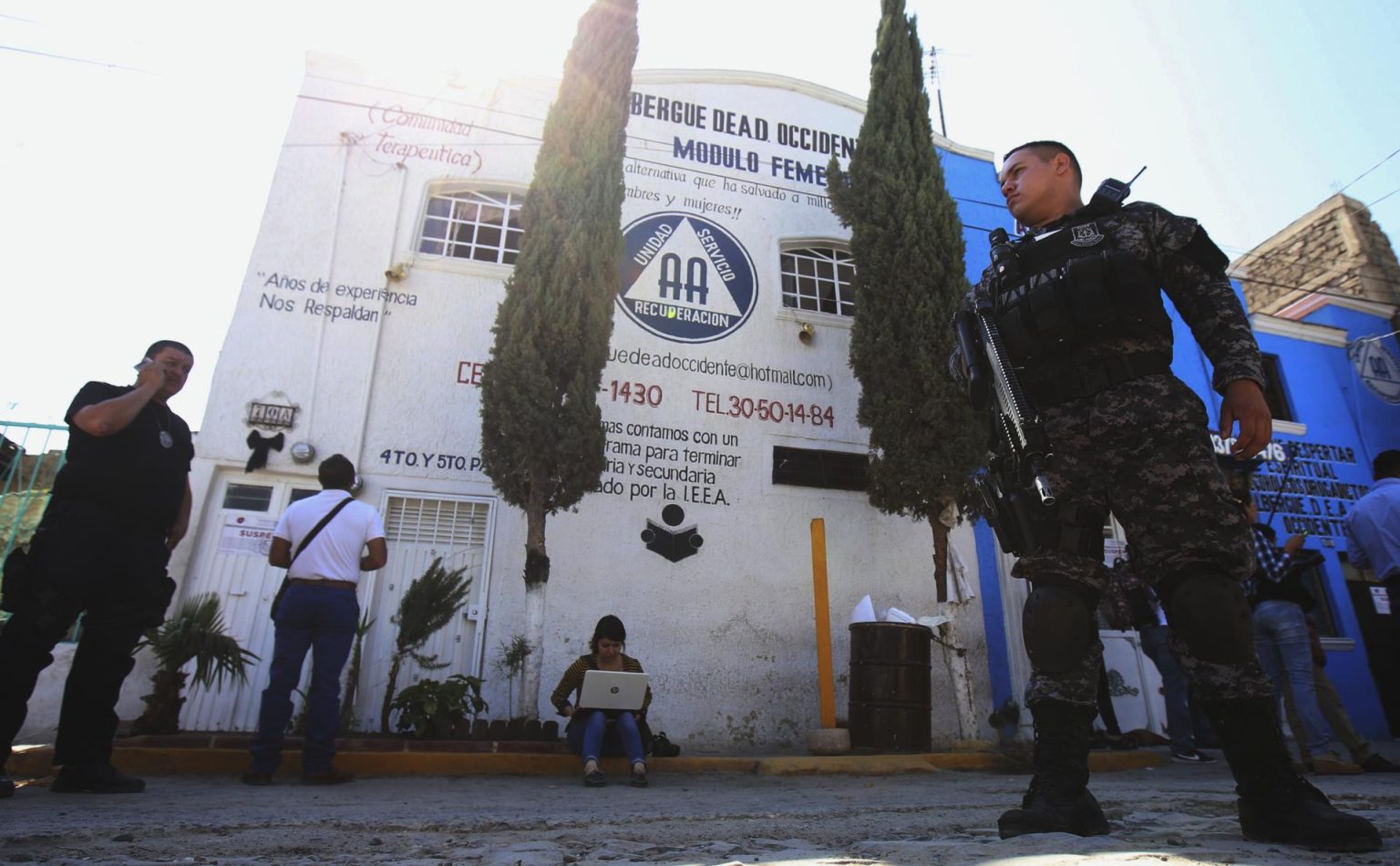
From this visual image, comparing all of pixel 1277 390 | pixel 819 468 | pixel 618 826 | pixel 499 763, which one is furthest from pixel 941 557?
pixel 1277 390

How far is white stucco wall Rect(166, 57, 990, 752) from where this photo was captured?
22.8ft

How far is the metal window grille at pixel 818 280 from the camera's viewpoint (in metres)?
9.00

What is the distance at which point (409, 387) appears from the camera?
7.31 m

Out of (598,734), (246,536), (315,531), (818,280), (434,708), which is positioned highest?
(818,280)

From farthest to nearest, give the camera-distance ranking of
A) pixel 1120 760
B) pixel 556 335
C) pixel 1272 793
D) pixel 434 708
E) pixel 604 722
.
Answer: pixel 556 335 < pixel 1120 760 < pixel 434 708 < pixel 604 722 < pixel 1272 793

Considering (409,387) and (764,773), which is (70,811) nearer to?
(764,773)

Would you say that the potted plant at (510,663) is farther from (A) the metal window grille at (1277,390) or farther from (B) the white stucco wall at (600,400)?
(A) the metal window grille at (1277,390)

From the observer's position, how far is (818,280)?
9.18 metres

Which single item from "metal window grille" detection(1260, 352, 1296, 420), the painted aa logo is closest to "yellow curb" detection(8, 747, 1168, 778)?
the painted aa logo

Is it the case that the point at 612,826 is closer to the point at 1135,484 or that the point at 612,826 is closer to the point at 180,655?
the point at 1135,484

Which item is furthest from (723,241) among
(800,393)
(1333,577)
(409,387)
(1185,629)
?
(1333,577)


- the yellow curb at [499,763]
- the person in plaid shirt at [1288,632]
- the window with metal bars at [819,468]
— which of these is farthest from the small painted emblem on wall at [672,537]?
the person in plaid shirt at [1288,632]

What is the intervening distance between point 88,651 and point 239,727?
324 centimetres

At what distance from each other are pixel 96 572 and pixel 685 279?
6.04 m
